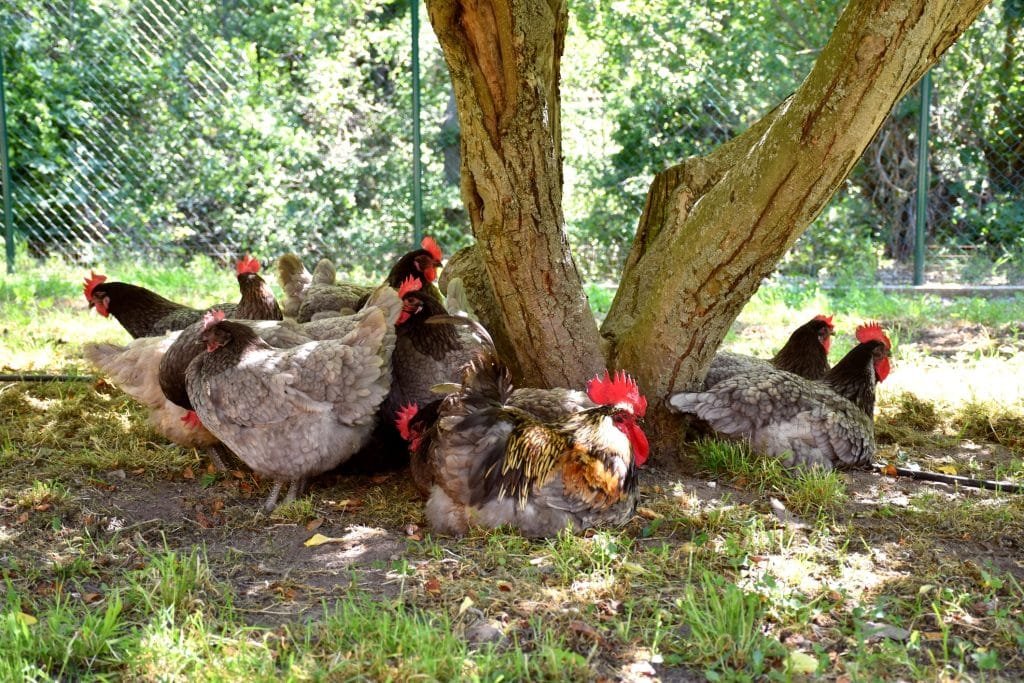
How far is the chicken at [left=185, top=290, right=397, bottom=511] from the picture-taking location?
155 inches

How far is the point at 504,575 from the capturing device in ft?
10.7

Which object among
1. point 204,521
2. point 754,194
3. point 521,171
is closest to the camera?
point 754,194

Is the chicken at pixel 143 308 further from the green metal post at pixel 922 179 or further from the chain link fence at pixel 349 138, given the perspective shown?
the green metal post at pixel 922 179

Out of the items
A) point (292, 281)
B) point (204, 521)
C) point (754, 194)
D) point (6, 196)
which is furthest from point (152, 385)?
point (6, 196)

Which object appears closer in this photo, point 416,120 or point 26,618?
point 26,618

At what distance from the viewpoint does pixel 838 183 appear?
12.0ft

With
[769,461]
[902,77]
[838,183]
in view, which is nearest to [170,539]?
[769,461]

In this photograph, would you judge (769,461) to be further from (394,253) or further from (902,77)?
(394,253)

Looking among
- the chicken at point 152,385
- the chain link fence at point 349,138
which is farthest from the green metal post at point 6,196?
the chicken at point 152,385

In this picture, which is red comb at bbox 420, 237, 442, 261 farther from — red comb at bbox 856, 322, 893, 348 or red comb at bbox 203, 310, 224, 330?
red comb at bbox 856, 322, 893, 348

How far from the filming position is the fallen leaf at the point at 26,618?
2.77 meters

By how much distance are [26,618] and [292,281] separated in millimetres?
3826

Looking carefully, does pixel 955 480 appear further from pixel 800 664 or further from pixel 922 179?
pixel 922 179

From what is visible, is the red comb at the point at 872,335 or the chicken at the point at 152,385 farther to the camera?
the red comb at the point at 872,335
